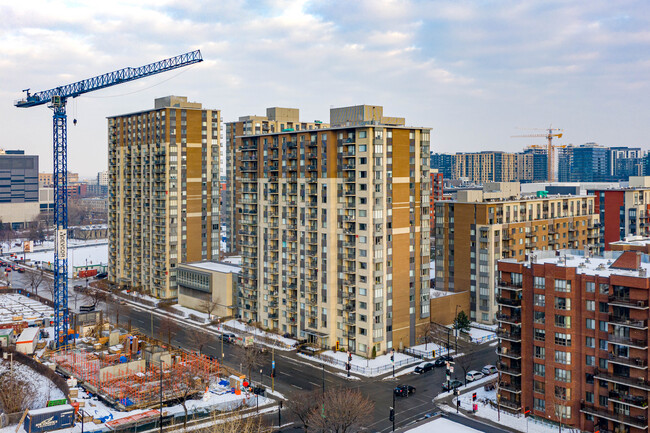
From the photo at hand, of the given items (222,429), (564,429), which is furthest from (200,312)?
(564,429)

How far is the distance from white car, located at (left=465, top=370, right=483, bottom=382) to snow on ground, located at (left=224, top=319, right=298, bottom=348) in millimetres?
28073

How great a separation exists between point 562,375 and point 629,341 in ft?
25.6

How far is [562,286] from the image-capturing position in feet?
205

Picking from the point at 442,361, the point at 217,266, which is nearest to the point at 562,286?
the point at 442,361

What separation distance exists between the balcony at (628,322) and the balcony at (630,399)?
676cm

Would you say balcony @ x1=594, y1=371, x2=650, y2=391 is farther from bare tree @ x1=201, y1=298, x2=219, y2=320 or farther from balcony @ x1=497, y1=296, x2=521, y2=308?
bare tree @ x1=201, y1=298, x2=219, y2=320

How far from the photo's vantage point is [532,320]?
65125 mm

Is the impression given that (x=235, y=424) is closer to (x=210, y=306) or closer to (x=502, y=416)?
(x=502, y=416)

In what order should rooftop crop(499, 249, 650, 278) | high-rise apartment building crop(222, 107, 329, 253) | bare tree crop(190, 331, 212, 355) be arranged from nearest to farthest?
rooftop crop(499, 249, 650, 278) → bare tree crop(190, 331, 212, 355) → high-rise apartment building crop(222, 107, 329, 253)

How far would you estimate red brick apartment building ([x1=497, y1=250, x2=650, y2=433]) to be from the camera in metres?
58.0

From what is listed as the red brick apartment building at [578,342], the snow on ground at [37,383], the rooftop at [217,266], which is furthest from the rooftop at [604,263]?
the rooftop at [217,266]

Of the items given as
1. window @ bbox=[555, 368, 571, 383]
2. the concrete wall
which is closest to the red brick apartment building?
window @ bbox=[555, 368, 571, 383]

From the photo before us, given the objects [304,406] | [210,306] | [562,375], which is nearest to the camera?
[304,406]

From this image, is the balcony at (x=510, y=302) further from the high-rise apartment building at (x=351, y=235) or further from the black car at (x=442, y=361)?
the high-rise apartment building at (x=351, y=235)
